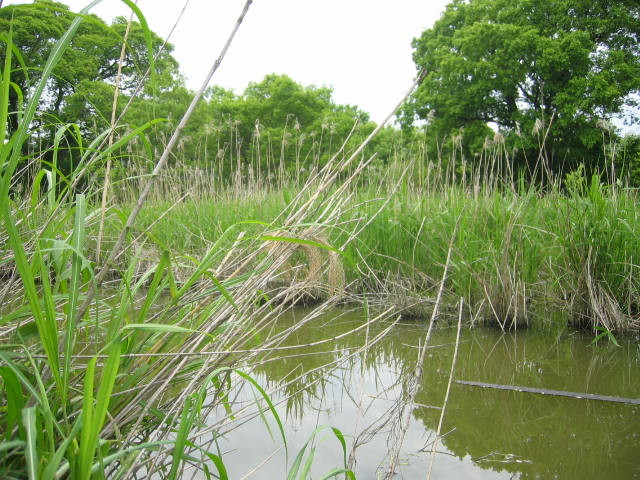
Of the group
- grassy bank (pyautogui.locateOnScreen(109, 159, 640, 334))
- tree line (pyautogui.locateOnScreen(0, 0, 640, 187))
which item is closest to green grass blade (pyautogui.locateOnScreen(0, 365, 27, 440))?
grassy bank (pyautogui.locateOnScreen(109, 159, 640, 334))

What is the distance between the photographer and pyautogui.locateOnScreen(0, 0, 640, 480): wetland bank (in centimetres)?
81

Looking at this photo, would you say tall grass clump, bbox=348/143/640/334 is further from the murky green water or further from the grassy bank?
the murky green water

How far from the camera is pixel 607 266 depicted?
280 cm

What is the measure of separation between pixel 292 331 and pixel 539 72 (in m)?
18.4

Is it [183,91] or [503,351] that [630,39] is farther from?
[503,351]

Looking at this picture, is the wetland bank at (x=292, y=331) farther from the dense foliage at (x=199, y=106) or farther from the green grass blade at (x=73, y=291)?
the dense foliage at (x=199, y=106)

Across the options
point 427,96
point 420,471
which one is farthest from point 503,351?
point 427,96

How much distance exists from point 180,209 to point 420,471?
12.8 feet

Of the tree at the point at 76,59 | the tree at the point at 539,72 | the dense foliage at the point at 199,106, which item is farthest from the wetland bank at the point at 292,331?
the tree at the point at 539,72

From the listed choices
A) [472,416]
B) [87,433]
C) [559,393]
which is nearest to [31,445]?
[87,433]

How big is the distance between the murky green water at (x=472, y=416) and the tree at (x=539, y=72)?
13569mm

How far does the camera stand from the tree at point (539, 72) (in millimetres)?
16125

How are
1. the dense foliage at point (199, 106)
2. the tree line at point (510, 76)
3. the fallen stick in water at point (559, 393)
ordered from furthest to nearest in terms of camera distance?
1. the tree line at point (510, 76)
2. the dense foliage at point (199, 106)
3. the fallen stick in water at point (559, 393)

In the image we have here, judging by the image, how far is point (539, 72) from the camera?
1700 cm
